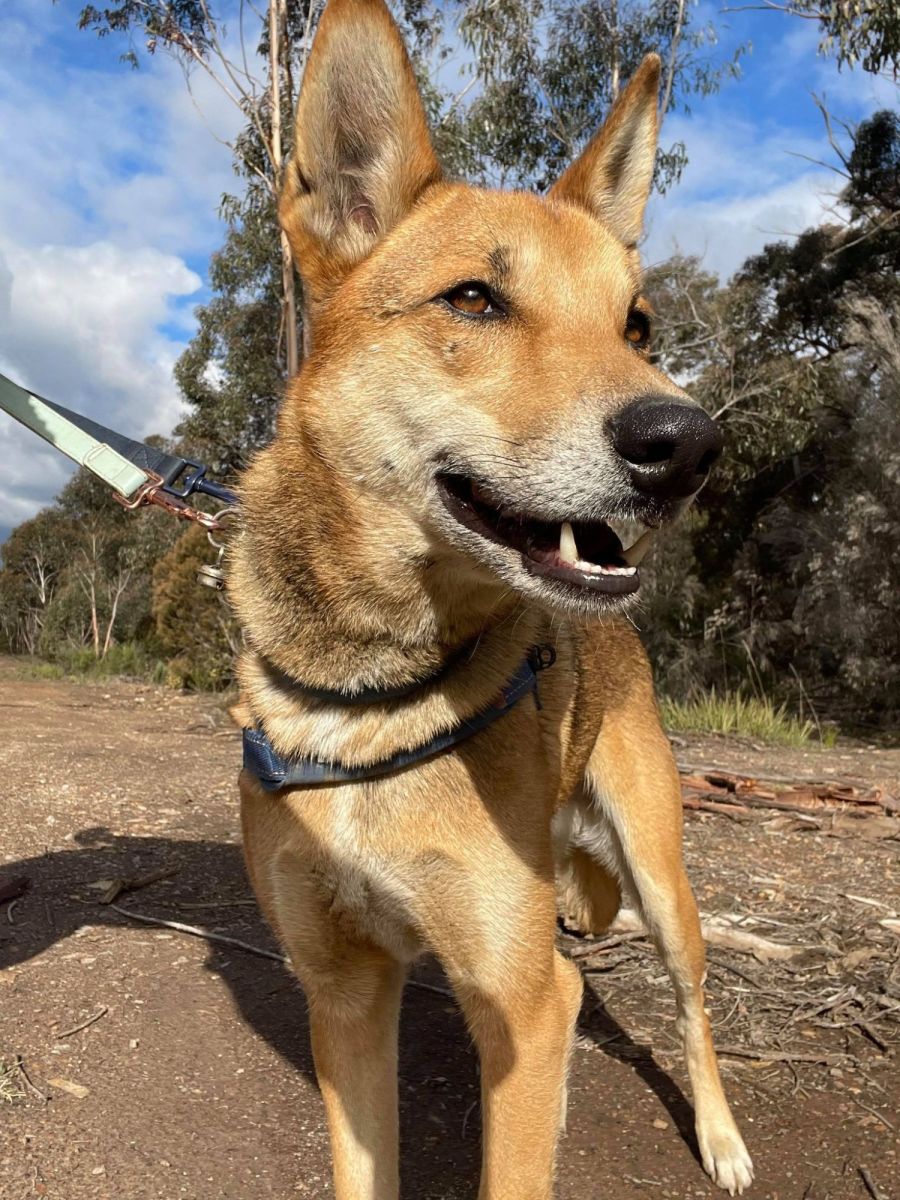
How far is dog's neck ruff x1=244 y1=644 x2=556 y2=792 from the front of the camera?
2.33 m

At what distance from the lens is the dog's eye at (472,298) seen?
7.58ft

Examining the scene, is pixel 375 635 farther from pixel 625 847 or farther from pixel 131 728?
pixel 131 728

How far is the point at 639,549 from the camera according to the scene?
2109 millimetres

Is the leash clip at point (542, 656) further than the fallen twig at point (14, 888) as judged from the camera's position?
No

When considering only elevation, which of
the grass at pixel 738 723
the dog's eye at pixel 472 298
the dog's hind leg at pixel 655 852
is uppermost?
the dog's eye at pixel 472 298

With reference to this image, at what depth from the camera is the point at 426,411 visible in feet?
7.27

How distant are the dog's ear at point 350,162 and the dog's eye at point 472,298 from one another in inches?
17.3

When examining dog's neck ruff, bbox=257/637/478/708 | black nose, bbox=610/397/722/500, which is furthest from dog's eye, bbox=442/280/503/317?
dog's neck ruff, bbox=257/637/478/708

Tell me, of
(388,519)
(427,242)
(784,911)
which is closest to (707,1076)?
(784,911)

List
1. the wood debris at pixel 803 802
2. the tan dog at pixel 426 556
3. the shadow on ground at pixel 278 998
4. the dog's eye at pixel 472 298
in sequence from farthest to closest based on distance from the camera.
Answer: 1. the wood debris at pixel 803 802
2. the shadow on ground at pixel 278 998
3. the dog's eye at pixel 472 298
4. the tan dog at pixel 426 556

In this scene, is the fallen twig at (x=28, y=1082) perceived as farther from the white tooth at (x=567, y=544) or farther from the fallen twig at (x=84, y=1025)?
the white tooth at (x=567, y=544)

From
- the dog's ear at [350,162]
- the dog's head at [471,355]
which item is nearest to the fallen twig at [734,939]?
the dog's head at [471,355]

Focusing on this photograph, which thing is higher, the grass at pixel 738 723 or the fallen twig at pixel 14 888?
the grass at pixel 738 723

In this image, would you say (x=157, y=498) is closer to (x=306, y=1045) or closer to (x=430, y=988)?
(x=306, y=1045)
